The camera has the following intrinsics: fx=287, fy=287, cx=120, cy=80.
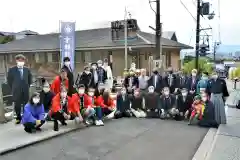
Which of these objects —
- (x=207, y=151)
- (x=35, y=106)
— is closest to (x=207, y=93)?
(x=207, y=151)

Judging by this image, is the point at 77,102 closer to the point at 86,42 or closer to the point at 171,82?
the point at 171,82

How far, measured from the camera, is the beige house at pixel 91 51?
2048 cm

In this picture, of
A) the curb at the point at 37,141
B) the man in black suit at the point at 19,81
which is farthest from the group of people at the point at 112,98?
the curb at the point at 37,141

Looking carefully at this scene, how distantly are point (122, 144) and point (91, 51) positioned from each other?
16.9 metres

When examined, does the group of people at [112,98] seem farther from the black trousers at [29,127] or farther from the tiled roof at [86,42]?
the tiled roof at [86,42]

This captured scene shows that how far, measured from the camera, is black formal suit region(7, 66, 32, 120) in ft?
24.4

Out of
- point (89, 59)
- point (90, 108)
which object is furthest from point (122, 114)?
point (89, 59)

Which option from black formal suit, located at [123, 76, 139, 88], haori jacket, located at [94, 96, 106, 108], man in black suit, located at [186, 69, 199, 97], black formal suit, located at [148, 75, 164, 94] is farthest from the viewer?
black formal suit, located at [123, 76, 139, 88]

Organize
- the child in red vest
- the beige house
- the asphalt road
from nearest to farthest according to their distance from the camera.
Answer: the asphalt road, the child in red vest, the beige house

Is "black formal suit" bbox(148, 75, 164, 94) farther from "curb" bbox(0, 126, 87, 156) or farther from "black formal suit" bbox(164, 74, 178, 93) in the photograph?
"curb" bbox(0, 126, 87, 156)

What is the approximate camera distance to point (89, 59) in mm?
22844

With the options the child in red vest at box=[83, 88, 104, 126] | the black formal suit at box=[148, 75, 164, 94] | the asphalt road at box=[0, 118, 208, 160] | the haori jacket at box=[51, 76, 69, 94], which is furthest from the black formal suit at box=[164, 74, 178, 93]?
the haori jacket at box=[51, 76, 69, 94]

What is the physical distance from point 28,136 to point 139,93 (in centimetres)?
424

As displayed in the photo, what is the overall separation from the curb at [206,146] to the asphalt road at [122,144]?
12cm
